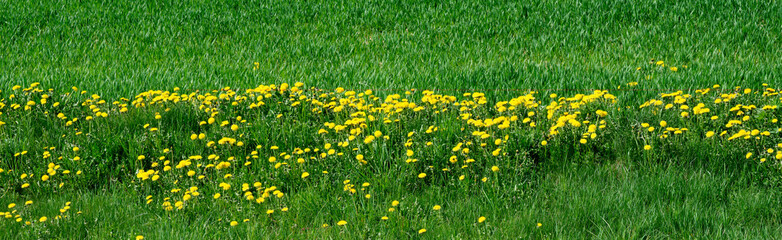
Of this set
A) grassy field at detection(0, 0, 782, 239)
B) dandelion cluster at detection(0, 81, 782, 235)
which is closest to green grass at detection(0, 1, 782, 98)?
grassy field at detection(0, 0, 782, 239)

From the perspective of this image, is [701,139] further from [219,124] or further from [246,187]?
[219,124]

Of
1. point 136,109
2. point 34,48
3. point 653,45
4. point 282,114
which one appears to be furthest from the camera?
point 34,48

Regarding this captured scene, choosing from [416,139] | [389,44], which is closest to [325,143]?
[416,139]

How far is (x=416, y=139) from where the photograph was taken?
4.87m

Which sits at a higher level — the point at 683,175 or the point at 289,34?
the point at 683,175

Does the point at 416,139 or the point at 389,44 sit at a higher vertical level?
the point at 416,139

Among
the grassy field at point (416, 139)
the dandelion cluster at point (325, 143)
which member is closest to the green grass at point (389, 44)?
the grassy field at point (416, 139)

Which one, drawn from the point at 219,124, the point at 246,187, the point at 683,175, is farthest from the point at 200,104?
the point at 683,175

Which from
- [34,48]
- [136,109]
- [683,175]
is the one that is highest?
[683,175]

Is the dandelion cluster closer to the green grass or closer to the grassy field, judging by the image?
the grassy field

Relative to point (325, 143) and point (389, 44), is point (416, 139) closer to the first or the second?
point (325, 143)

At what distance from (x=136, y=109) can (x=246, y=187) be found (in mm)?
2181

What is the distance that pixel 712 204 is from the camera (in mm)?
3824

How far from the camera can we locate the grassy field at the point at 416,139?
3.84 m
